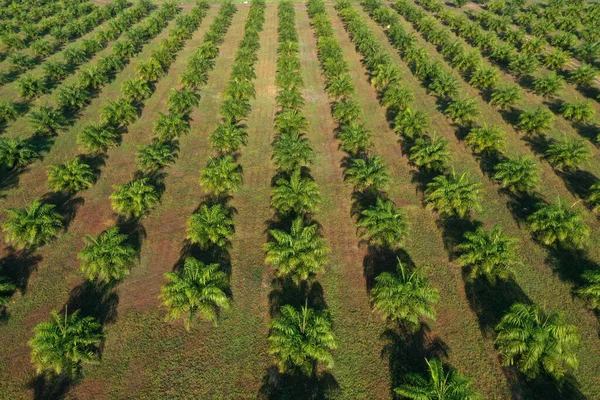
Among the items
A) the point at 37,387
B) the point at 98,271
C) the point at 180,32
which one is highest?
the point at 180,32

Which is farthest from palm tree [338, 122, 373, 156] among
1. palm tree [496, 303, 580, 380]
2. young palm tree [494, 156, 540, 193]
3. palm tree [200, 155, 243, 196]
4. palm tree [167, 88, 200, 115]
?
palm tree [496, 303, 580, 380]

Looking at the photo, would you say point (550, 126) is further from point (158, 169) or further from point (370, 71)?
point (158, 169)

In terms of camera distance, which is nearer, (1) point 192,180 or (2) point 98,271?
(2) point 98,271

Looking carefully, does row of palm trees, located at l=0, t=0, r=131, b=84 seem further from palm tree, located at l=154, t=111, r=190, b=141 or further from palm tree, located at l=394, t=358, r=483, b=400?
palm tree, located at l=394, t=358, r=483, b=400

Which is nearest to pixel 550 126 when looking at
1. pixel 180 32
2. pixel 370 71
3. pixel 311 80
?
pixel 370 71

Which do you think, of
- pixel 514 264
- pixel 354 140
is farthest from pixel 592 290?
pixel 354 140

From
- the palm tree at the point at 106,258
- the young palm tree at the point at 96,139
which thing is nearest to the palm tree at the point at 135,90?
the young palm tree at the point at 96,139

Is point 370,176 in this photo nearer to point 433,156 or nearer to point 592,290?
point 433,156
